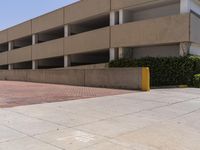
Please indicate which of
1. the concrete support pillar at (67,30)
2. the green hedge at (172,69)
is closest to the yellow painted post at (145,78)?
the green hedge at (172,69)

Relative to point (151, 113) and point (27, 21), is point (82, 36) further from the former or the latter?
point (151, 113)

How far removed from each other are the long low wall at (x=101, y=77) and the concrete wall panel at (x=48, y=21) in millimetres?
8254

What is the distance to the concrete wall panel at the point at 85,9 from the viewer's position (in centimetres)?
2925

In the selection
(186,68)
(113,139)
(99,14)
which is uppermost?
(99,14)

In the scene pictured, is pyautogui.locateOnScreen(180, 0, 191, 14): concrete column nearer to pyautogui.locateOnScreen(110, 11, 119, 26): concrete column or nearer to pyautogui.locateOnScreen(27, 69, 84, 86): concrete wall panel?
pyautogui.locateOnScreen(110, 11, 119, 26): concrete column

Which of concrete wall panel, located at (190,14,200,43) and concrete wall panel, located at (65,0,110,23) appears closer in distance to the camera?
concrete wall panel, located at (190,14,200,43)

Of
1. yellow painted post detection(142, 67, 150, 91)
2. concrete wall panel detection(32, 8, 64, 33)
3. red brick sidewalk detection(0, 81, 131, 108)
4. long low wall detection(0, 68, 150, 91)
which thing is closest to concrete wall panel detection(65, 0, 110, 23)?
concrete wall panel detection(32, 8, 64, 33)

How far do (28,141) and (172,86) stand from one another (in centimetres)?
1732

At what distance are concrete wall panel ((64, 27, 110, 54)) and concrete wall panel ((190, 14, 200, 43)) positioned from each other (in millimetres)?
8798

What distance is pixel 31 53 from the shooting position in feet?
137

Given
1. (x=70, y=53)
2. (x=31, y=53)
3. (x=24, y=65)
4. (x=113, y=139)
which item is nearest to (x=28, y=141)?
(x=113, y=139)

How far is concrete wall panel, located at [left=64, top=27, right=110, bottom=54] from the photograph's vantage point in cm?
2891

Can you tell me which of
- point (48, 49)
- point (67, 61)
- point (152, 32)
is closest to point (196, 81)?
point (152, 32)

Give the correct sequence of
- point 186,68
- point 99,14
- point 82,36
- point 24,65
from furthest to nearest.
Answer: point 24,65 → point 82,36 → point 99,14 → point 186,68
